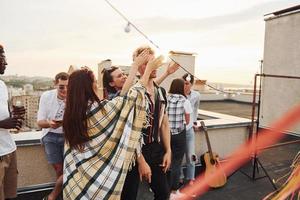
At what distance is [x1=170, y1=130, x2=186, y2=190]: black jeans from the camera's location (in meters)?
3.96

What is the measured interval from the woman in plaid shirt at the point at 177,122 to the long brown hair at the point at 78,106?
188 cm

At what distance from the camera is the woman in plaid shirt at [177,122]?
3936mm

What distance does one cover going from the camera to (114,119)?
2.22 metres

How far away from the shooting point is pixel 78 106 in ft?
7.06

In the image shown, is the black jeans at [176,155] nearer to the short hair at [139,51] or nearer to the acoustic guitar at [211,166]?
the acoustic guitar at [211,166]

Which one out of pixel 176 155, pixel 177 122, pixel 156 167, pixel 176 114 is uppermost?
pixel 176 114

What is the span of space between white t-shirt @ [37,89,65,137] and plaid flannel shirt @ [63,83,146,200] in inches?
50.3

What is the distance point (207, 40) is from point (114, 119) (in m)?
2.18

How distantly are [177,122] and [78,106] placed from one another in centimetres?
201

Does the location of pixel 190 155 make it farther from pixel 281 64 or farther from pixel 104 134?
pixel 281 64

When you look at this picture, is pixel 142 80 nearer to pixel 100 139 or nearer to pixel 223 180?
pixel 100 139

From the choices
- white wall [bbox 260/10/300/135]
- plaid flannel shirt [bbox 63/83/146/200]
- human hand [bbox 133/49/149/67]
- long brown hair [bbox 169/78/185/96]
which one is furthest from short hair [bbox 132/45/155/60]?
white wall [bbox 260/10/300/135]

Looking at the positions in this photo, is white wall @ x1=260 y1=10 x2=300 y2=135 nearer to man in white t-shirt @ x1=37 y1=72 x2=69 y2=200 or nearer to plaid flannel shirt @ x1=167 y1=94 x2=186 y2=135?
plaid flannel shirt @ x1=167 y1=94 x2=186 y2=135

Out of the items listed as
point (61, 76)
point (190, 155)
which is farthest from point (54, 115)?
point (190, 155)
